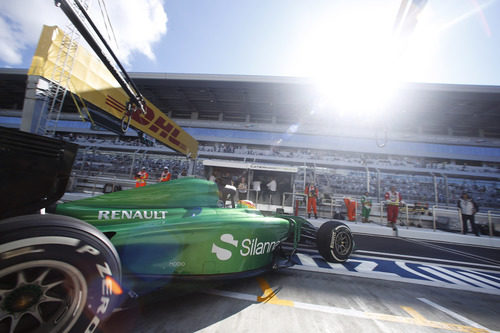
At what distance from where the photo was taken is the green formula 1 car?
0.78m

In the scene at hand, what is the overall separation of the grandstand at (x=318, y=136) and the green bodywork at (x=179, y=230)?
1070 cm

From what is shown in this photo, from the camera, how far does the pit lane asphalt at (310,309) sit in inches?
51.5

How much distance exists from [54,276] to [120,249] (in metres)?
0.45

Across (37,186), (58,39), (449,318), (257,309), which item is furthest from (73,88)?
(449,318)

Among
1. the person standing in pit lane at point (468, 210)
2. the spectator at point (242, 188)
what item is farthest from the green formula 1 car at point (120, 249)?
the person standing in pit lane at point (468, 210)

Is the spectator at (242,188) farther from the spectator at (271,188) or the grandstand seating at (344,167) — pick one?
the grandstand seating at (344,167)

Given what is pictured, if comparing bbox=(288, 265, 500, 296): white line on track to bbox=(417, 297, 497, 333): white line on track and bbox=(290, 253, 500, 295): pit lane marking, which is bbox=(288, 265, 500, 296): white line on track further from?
bbox=(417, 297, 497, 333): white line on track

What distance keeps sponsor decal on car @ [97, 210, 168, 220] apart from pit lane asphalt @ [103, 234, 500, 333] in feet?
2.17

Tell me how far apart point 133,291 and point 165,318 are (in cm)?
A: 29

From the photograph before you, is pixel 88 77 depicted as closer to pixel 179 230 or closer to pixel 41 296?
pixel 179 230

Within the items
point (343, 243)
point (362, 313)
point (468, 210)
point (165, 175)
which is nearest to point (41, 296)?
point (362, 313)

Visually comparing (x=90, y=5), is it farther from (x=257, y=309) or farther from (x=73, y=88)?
(x=73, y=88)

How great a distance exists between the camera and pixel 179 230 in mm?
1516

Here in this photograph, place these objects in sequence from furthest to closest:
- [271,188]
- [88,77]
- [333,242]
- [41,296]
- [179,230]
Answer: [271,188]
[88,77]
[333,242]
[179,230]
[41,296]
